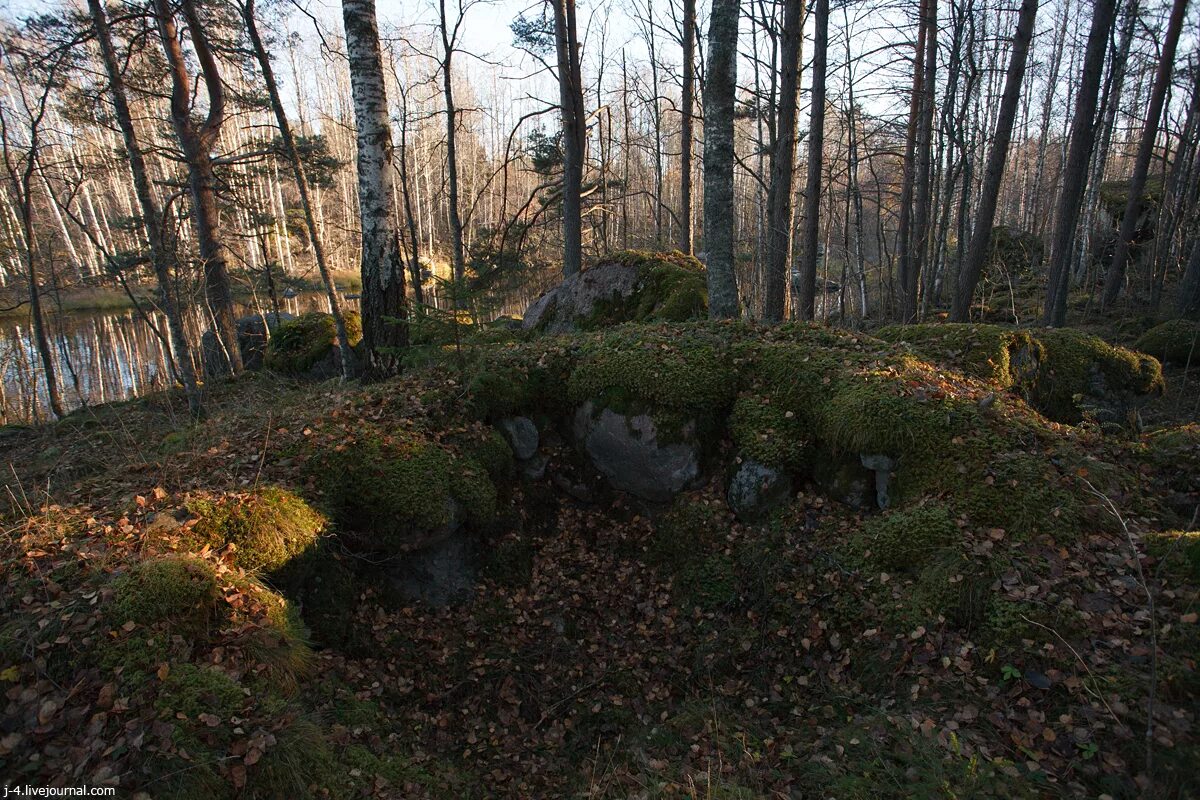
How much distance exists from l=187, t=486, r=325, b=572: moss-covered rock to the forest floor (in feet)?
0.66

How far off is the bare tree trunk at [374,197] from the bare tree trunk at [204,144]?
572 cm

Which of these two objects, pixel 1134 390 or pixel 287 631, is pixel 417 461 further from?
pixel 1134 390

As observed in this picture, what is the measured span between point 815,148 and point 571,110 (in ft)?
15.5

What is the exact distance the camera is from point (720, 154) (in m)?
7.14

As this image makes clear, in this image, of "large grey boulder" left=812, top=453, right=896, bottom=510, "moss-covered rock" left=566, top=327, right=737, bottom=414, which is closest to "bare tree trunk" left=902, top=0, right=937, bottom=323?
"moss-covered rock" left=566, top=327, right=737, bottom=414

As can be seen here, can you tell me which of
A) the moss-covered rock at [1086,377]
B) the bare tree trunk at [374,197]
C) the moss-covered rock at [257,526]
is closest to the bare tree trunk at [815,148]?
the moss-covered rock at [1086,377]

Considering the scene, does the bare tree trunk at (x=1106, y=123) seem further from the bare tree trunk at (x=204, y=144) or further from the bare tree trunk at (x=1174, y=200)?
the bare tree trunk at (x=204, y=144)

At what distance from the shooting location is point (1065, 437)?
4.58 m

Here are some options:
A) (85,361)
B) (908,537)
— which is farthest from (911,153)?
(85,361)

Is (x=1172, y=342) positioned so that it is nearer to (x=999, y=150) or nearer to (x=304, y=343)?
(x=999, y=150)

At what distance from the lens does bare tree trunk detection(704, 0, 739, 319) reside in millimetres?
6801

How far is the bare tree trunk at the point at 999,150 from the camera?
9078 mm

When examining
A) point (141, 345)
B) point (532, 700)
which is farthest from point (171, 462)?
point (141, 345)

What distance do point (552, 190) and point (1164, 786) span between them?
1678cm
